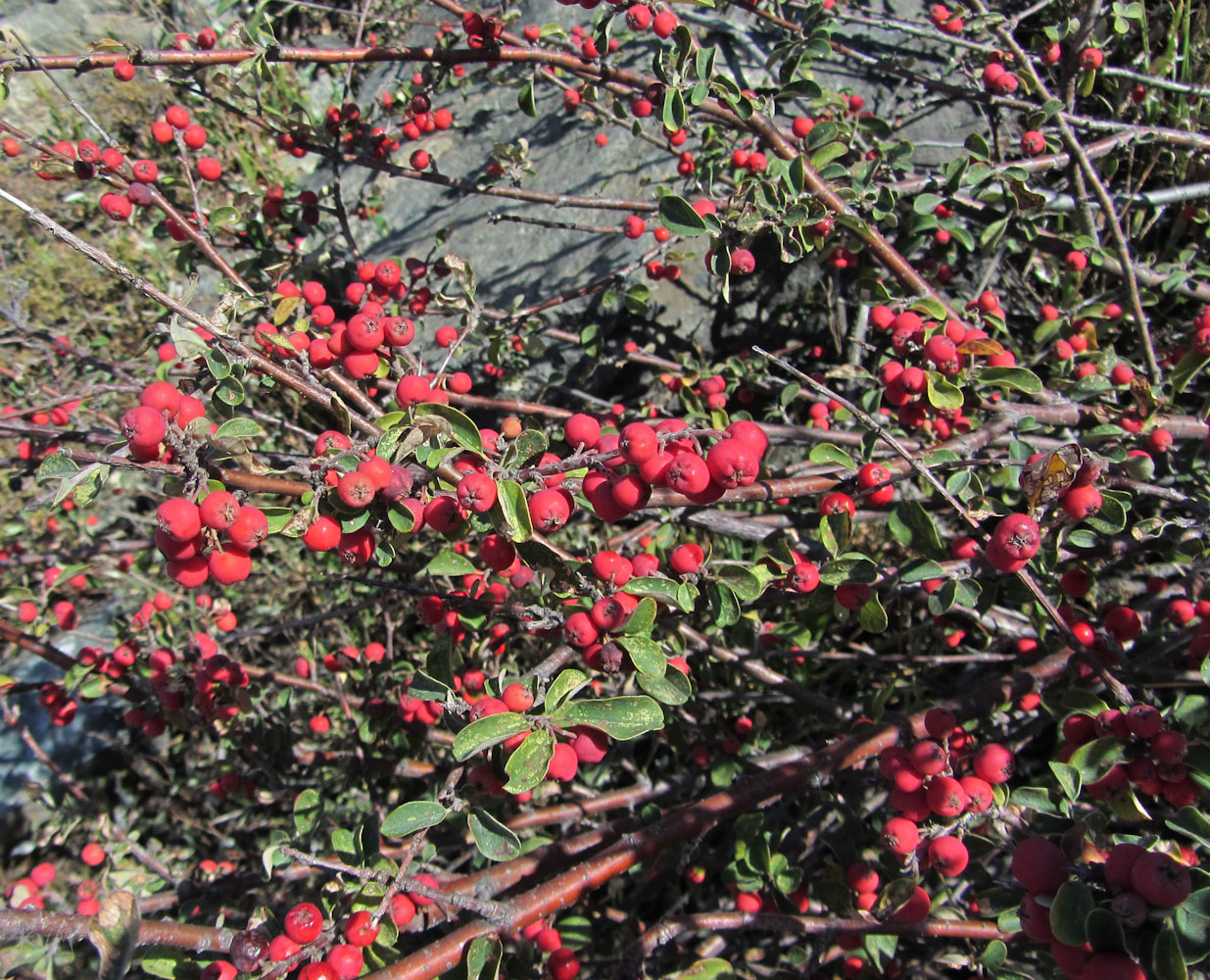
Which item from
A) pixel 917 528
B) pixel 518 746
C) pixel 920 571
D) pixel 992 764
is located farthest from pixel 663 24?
pixel 992 764

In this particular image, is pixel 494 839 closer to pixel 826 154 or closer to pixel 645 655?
pixel 645 655

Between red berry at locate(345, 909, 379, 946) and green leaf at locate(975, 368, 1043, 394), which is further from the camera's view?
green leaf at locate(975, 368, 1043, 394)

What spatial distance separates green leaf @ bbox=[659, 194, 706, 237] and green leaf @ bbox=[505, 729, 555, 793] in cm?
138

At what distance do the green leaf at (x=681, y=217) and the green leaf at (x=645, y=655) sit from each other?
1.14 metres

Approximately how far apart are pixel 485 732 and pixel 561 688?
215 mm

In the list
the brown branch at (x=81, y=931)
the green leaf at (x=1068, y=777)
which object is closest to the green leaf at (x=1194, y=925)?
the green leaf at (x=1068, y=777)

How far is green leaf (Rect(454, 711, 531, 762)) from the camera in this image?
4.42ft

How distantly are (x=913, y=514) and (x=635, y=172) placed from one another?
Answer: 10.3 ft

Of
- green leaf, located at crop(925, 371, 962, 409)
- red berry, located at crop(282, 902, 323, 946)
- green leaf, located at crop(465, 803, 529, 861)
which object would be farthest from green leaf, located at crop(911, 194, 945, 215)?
red berry, located at crop(282, 902, 323, 946)

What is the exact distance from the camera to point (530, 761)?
4.70 ft

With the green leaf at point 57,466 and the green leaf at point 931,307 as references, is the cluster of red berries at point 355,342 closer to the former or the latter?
the green leaf at point 57,466

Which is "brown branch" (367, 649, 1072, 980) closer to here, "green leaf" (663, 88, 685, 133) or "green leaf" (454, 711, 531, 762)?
"green leaf" (454, 711, 531, 762)

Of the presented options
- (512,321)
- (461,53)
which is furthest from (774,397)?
(461,53)

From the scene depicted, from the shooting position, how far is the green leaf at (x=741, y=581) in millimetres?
1809
